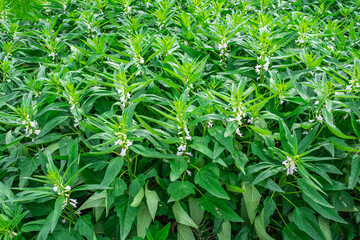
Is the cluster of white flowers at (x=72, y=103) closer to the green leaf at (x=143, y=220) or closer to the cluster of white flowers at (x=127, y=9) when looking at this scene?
the green leaf at (x=143, y=220)

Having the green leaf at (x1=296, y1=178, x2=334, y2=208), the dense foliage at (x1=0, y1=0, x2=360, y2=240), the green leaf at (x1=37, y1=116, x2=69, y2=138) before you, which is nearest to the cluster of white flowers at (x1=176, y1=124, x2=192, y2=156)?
the dense foliage at (x1=0, y1=0, x2=360, y2=240)

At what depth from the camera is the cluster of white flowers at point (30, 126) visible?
2.19 metres

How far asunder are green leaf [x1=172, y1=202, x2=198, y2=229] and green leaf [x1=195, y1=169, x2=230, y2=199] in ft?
0.73

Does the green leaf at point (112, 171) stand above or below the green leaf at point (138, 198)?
above

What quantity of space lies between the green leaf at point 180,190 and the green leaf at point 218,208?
0.48 feet

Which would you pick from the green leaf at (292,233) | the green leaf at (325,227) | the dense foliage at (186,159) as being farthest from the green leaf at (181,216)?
the green leaf at (325,227)

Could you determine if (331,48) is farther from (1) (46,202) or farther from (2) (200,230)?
(1) (46,202)

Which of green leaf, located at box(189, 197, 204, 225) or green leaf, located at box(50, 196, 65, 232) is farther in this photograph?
green leaf, located at box(189, 197, 204, 225)

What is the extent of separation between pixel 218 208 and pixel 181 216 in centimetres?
25

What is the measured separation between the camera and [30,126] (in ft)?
7.33

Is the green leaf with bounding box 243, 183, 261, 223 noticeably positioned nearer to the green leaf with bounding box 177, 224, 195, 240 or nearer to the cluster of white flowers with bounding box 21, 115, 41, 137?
the green leaf with bounding box 177, 224, 195, 240

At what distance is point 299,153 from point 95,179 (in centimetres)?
143

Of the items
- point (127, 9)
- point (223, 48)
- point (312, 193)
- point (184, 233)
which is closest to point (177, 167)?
point (184, 233)

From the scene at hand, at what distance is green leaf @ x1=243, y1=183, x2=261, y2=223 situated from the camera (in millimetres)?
2035
